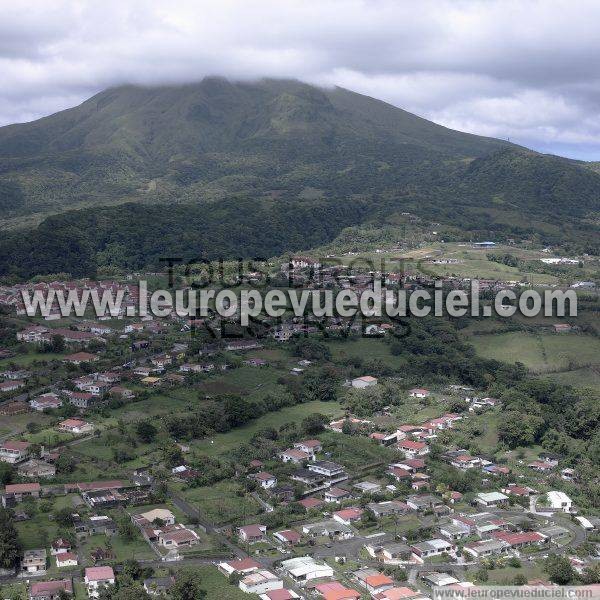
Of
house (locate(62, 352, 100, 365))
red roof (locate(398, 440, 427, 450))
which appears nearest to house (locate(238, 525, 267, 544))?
red roof (locate(398, 440, 427, 450))

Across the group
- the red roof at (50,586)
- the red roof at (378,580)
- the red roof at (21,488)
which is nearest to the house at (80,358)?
the red roof at (21,488)

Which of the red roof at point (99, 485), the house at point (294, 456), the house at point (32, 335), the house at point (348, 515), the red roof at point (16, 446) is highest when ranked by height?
the house at point (32, 335)

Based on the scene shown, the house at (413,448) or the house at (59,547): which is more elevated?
the house at (413,448)

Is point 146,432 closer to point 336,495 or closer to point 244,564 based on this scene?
point 336,495

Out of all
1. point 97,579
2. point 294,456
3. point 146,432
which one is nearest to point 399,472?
point 294,456

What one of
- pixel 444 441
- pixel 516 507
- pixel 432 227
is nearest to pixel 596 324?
pixel 444 441

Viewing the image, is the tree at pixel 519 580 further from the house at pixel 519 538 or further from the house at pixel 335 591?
the house at pixel 335 591

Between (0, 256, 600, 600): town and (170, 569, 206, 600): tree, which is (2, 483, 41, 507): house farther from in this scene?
(170, 569, 206, 600): tree
